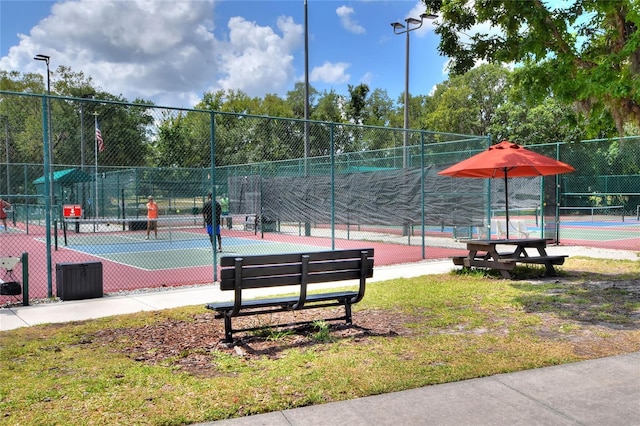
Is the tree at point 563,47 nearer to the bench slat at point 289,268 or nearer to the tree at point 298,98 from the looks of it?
the bench slat at point 289,268

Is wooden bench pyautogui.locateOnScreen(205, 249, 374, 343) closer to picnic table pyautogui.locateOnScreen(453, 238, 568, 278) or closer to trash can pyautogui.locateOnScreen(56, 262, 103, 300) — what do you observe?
trash can pyautogui.locateOnScreen(56, 262, 103, 300)

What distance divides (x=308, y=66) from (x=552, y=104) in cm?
2619

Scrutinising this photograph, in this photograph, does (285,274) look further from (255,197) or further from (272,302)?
(255,197)

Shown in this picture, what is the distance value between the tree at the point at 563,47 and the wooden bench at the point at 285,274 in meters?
4.36

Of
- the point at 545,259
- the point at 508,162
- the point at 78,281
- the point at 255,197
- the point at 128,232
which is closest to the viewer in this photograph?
the point at 78,281

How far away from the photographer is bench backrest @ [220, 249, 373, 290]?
5605 millimetres

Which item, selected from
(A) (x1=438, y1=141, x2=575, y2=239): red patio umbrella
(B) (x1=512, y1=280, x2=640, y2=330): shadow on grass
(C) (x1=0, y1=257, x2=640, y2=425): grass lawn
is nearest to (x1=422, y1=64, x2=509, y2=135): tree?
(A) (x1=438, y1=141, x2=575, y2=239): red patio umbrella

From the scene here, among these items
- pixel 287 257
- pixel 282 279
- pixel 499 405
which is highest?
pixel 287 257

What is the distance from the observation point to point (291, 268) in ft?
19.5

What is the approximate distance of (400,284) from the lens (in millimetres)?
9547

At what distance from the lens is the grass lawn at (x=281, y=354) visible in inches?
161

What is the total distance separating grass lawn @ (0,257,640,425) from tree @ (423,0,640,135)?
315 centimetres

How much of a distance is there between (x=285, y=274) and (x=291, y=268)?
9 cm

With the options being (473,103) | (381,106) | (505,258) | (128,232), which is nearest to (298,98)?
(381,106)
